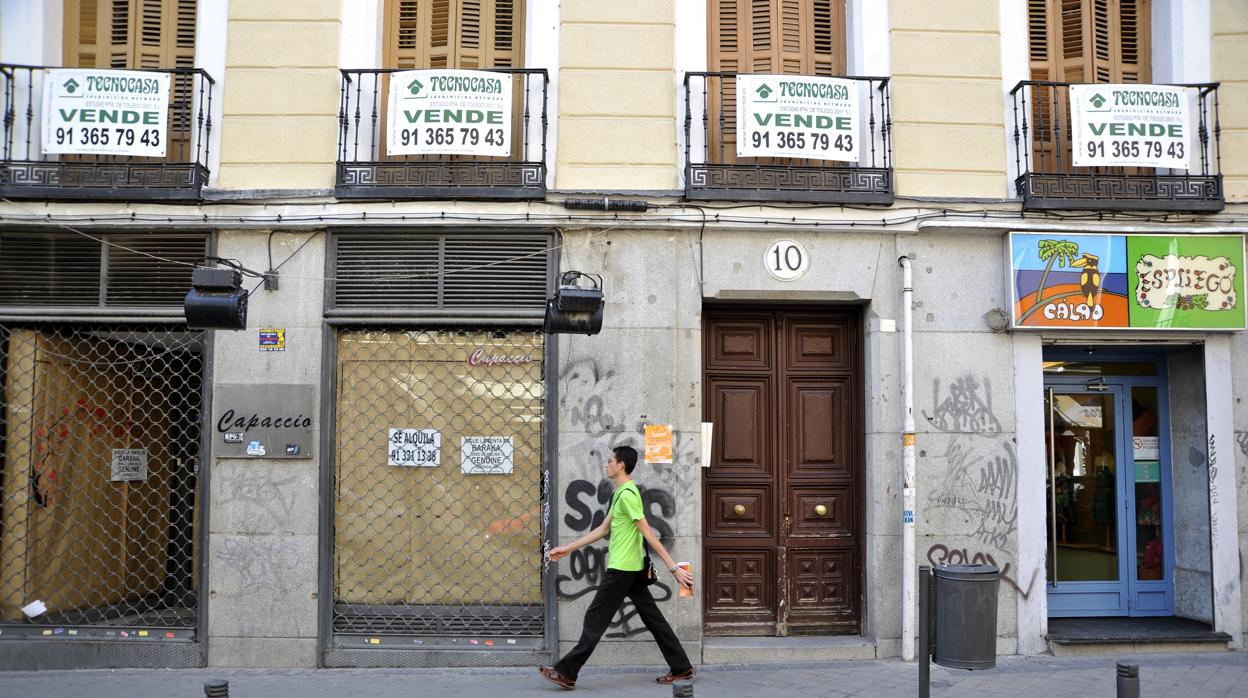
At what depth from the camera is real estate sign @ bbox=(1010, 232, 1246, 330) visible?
330 inches

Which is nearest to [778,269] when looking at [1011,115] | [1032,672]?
[1011,115]

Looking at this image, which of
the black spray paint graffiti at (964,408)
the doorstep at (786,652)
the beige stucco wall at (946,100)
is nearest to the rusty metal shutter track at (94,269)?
the doorstep at (786,652)

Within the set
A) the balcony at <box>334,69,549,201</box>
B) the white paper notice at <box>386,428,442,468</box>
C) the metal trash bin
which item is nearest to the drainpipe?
the metal trash bin

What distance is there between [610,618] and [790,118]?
4501 mm

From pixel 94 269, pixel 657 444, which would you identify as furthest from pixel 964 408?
pixel 94 269

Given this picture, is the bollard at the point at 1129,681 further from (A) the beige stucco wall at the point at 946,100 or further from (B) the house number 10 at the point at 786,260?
(A) the beige stucco wall at the point at 946,100

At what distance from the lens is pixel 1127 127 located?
8.53 meters

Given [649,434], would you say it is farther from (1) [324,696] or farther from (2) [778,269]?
(1) [324,696]

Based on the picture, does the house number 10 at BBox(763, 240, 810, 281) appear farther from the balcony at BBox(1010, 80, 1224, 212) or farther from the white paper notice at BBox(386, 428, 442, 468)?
the white paper notice at BBox(386, 428, 442, 468)

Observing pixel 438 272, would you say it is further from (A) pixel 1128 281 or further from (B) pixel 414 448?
(A) pixel 1128 281

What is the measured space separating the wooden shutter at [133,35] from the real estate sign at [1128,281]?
7720 millimetres

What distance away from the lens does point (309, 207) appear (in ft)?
27.0

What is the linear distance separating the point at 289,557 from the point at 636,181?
435 centimetres

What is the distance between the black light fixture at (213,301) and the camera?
7.34 m
